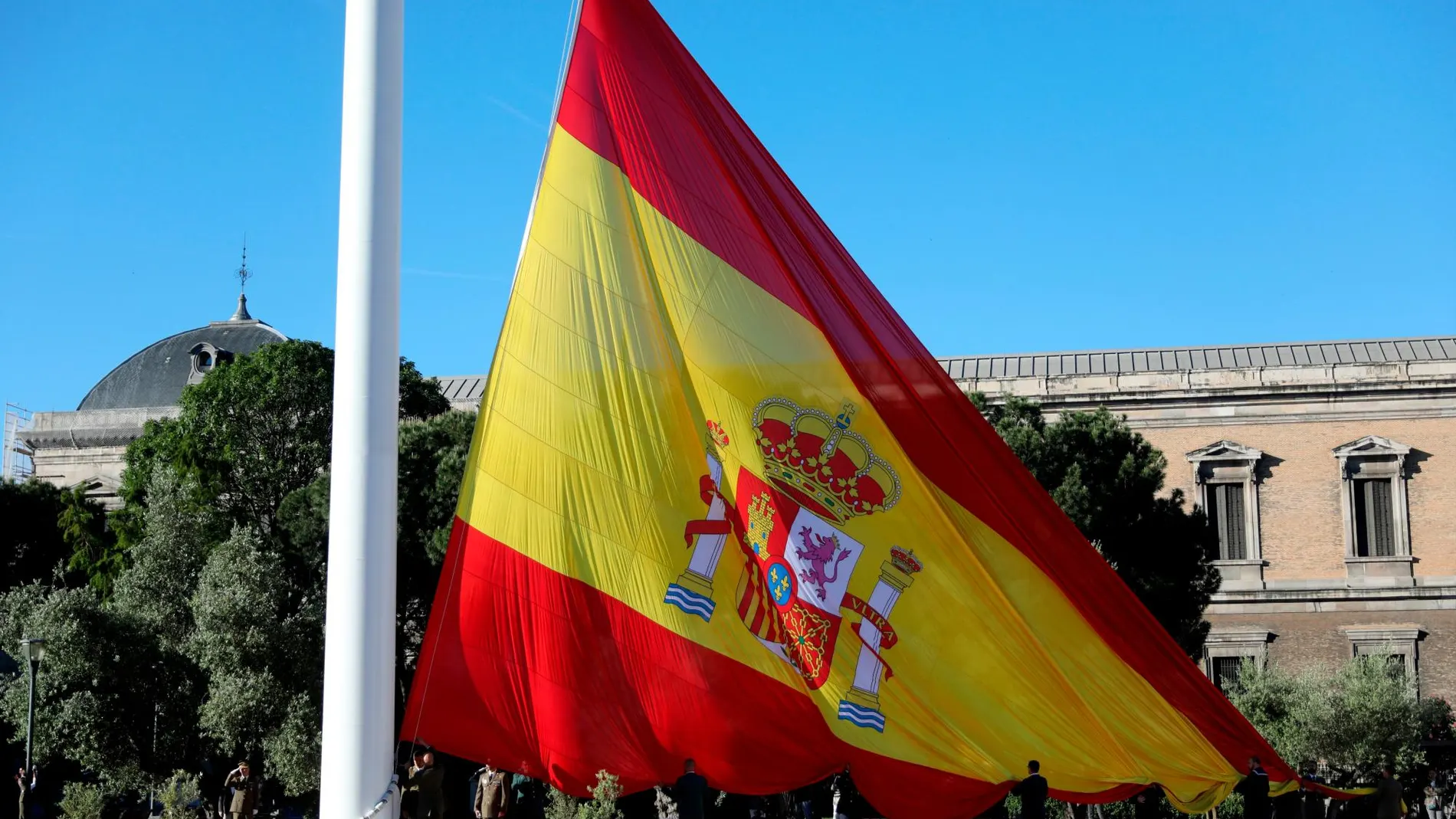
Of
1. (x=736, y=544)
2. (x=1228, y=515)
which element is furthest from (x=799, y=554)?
(x=1228, y=515)

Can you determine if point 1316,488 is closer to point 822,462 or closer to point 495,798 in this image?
point 495,798

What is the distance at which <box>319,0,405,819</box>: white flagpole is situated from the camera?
279 inches

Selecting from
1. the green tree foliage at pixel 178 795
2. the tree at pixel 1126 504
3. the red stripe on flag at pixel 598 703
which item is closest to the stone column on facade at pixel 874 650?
the red stripe on flag at pixel 598 703

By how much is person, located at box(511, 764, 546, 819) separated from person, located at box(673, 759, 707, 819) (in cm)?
552

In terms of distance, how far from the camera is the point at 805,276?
11.1 metres

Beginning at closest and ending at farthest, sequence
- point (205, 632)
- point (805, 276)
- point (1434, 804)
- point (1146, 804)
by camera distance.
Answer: point (805, 276) < point (1146, 804) < point (205, 632) < point (1434, 804)

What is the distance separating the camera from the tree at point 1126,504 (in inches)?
1454

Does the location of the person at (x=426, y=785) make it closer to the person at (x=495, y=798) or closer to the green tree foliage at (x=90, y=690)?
the person at (x=495, y=798)

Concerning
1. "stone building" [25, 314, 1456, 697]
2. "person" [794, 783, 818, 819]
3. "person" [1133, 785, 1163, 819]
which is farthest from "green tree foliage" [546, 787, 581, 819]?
"stone building" [25, 314, 1456, 697]

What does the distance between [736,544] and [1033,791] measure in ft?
10.7

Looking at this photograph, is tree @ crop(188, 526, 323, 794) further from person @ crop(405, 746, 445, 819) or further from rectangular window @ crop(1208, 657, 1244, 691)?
rectangular window @ crop(1208, 657, 1244, 691)

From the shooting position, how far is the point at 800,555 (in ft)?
34.9

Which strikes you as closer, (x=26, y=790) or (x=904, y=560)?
(x=904, y=560)

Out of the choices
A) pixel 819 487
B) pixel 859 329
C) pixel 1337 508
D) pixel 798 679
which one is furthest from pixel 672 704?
pixel 1337 508
